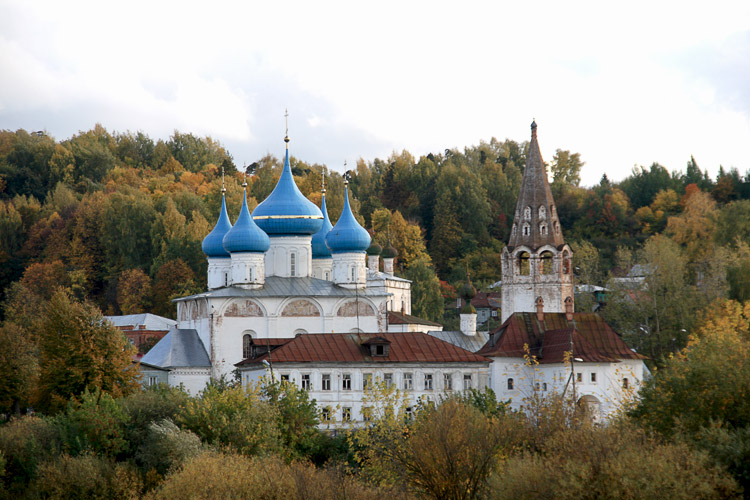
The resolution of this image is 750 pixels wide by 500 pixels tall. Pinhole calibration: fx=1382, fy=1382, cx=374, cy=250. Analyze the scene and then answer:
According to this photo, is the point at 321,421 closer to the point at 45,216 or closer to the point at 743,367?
the point at 743,367

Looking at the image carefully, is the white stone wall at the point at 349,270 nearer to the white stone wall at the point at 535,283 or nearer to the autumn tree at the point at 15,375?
the white stone wall at the point at 535,283

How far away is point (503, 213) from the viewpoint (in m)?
81.2

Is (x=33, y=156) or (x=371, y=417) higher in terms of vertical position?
(x=33, y=156)

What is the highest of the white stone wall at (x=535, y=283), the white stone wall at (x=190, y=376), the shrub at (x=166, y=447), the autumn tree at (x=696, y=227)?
the autumn tree at (x=696, y=227)

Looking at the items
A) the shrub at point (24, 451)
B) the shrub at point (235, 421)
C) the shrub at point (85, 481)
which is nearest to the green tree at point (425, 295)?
the shrub at point (235, 421)

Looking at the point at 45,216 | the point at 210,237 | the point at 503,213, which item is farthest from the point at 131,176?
the point at 210,237

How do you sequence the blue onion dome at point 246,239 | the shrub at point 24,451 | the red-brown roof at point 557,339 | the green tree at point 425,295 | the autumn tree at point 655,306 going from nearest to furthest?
1. the shrub at point 24,451
2. the red-brown roof at point 557,339
3. the blue onion dome at point 246,239
4. the autumn tree at point 655,306
5. the green tree at point 425,295

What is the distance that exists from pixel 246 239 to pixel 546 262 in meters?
14.9

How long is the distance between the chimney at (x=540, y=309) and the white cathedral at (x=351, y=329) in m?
0.05

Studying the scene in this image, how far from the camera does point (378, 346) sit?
41.0m

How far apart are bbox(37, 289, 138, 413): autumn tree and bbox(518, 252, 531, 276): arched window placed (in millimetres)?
17167

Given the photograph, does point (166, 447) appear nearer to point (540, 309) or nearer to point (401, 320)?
point (540, 309)

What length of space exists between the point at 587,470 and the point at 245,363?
20.5m

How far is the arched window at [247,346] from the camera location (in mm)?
44500
